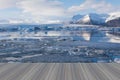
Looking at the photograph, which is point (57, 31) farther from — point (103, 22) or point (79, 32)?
point (103, 22)

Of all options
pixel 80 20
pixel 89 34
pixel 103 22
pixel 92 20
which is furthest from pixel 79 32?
pixel 80 20

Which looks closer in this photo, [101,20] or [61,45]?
[61,45]

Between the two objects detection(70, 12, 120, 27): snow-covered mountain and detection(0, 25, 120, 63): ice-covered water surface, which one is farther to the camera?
detection(70, 12, 120, 27): snow-covered mountain

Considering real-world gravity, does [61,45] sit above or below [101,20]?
below

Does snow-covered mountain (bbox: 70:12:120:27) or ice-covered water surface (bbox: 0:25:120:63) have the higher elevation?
snow-covered mountain (bbox: 70:12:120:27)

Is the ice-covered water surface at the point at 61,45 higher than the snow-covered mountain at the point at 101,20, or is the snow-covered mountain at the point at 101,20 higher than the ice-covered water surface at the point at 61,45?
the snow-covered mountain at the point at 101,20

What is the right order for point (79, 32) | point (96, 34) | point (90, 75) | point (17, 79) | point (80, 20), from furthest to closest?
point (80, 20) < point (79, 32) < point (96, 34) < point (90, 75) < point (17, 79)

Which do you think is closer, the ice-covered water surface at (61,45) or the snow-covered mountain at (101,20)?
the ice-covered water surface at (61,45)

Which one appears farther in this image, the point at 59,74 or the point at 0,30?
the point at 0,30
